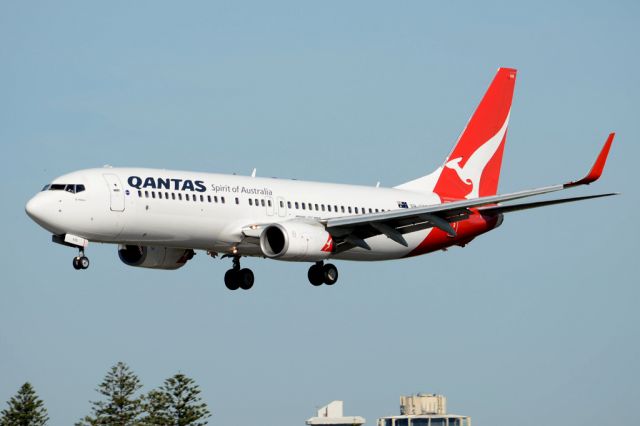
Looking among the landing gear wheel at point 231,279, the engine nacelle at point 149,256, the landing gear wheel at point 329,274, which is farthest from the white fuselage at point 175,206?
the engine nacelle at point 149,256

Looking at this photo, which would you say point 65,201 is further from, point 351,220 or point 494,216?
point 494,216

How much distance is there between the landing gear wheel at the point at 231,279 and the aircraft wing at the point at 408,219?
5045 millimetres

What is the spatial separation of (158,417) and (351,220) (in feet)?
78.0

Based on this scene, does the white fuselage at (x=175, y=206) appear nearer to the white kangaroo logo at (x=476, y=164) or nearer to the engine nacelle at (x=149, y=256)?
the engine nacelle at (x=149, y=256)

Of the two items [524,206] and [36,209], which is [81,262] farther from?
[524,206]

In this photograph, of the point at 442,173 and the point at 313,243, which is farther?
the point at 442,173

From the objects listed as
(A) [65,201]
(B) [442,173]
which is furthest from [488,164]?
(A) [65,201]

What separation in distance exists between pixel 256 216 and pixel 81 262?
801cm

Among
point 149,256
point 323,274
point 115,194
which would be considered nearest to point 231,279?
point 149,256

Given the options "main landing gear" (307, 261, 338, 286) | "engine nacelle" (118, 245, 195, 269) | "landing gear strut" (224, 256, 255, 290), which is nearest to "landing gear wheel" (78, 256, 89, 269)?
"engine nacelle" (118, 245, 195, 269)

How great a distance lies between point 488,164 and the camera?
71625 mm

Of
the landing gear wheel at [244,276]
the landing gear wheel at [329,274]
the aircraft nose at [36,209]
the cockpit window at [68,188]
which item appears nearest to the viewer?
the aircraft nose at [36,209]

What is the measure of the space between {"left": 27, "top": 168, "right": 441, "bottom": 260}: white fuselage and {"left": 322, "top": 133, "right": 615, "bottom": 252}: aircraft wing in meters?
1.57

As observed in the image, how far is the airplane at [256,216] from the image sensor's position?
5509 cm
